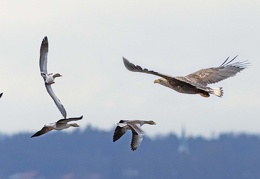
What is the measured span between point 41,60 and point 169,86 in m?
Answer: 2.00

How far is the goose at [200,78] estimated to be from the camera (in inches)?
397

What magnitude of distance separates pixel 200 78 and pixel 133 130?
2.95 m

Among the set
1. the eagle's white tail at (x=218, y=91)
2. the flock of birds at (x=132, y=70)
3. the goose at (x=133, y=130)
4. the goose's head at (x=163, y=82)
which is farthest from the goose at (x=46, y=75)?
the eagle's white tail at (x=218, y=91)

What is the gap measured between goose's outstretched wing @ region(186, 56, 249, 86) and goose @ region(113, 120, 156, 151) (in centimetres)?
231

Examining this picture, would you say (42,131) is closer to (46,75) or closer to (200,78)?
(46,75)

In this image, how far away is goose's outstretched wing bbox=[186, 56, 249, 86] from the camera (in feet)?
41.6

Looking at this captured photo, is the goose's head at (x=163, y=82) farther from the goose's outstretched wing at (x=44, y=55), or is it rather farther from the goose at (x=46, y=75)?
the goose's outstretched wing at (x=44, y=55)

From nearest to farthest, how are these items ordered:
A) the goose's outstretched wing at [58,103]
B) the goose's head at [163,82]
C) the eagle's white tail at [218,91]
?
the goose's outstretched wing at [58,103]
the eagle's white tail at [218,91]
the goose's head at [163,82]

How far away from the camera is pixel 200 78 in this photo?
41.7 feet

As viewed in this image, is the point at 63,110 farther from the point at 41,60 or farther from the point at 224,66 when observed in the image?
the point at 224,66

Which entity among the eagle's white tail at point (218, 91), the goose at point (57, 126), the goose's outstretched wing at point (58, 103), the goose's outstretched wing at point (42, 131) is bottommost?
the goose's outstretched wing at point (42, 131)

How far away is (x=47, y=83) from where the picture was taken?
10.3m

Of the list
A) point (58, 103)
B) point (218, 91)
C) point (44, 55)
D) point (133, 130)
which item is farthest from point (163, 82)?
point (58, 103)

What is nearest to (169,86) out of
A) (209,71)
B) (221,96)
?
(221,96)
